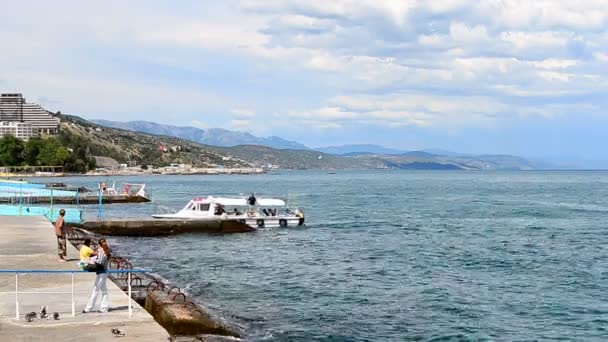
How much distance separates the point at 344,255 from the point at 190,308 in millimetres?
21474

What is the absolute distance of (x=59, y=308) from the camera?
18.2m

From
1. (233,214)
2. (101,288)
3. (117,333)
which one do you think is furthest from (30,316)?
(233,214)

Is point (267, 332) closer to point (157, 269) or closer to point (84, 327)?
point (84, 327)

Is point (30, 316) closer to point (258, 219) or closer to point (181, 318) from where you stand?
point (181, 318)

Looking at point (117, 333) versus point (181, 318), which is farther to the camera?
point (181, 318)

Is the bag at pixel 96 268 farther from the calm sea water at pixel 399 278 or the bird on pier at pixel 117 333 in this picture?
the calm sea water at pixel 399 278

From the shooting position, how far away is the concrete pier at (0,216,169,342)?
15.4 meters

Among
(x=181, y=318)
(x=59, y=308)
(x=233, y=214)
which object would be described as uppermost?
(x=59, y=308)

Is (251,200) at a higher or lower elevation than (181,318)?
higher

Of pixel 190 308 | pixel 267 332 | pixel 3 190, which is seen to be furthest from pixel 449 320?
pixel 3 190

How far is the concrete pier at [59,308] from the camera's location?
15.4 meters

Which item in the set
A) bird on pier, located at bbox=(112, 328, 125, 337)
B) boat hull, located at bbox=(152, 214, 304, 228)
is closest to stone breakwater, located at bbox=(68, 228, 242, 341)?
bird on pier, located at bbox=(112, 328, 125, 337)

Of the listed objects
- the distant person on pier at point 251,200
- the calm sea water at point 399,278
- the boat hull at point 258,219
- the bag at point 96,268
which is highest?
the bag at point 96,268

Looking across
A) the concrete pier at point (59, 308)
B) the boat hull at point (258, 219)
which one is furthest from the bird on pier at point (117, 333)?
the boat hull at point (258, 219)
